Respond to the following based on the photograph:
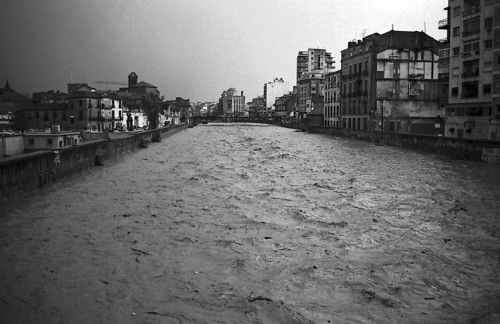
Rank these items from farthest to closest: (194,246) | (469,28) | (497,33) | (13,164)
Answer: (469,28) < (497,33) < (13,164) < (194,246)

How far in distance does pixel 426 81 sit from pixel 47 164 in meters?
64.5

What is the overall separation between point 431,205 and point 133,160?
100ft

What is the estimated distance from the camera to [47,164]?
25.2 m

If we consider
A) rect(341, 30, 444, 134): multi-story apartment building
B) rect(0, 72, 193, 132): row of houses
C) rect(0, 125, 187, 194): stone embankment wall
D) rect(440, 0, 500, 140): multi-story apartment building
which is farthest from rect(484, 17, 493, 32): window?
rect(0, 72, 193, 132): row of houses

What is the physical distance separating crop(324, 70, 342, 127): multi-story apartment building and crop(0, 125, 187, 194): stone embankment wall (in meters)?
62.3

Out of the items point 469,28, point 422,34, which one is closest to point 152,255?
point 469,28

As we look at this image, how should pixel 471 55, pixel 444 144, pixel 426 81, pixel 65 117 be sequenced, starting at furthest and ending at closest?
pixel 65 117, pixel 426 81, pixel 471 55, pixel 444 144

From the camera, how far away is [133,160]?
1724 inches

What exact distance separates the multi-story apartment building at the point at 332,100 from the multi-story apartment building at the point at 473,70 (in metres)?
44.2

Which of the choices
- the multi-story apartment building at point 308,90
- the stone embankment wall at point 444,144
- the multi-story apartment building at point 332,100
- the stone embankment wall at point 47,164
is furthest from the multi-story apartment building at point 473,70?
the multi-story apartment building at point 308,90

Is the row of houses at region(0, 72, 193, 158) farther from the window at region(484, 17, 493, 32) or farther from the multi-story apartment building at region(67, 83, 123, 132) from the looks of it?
the window at region(484, 17, 493, 32)

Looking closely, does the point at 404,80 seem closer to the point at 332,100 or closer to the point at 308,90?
the point at 332,100

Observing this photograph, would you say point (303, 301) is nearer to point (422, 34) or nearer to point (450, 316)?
point (450, 316)

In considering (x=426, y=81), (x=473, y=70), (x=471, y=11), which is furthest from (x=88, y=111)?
(x=471, y=11)
